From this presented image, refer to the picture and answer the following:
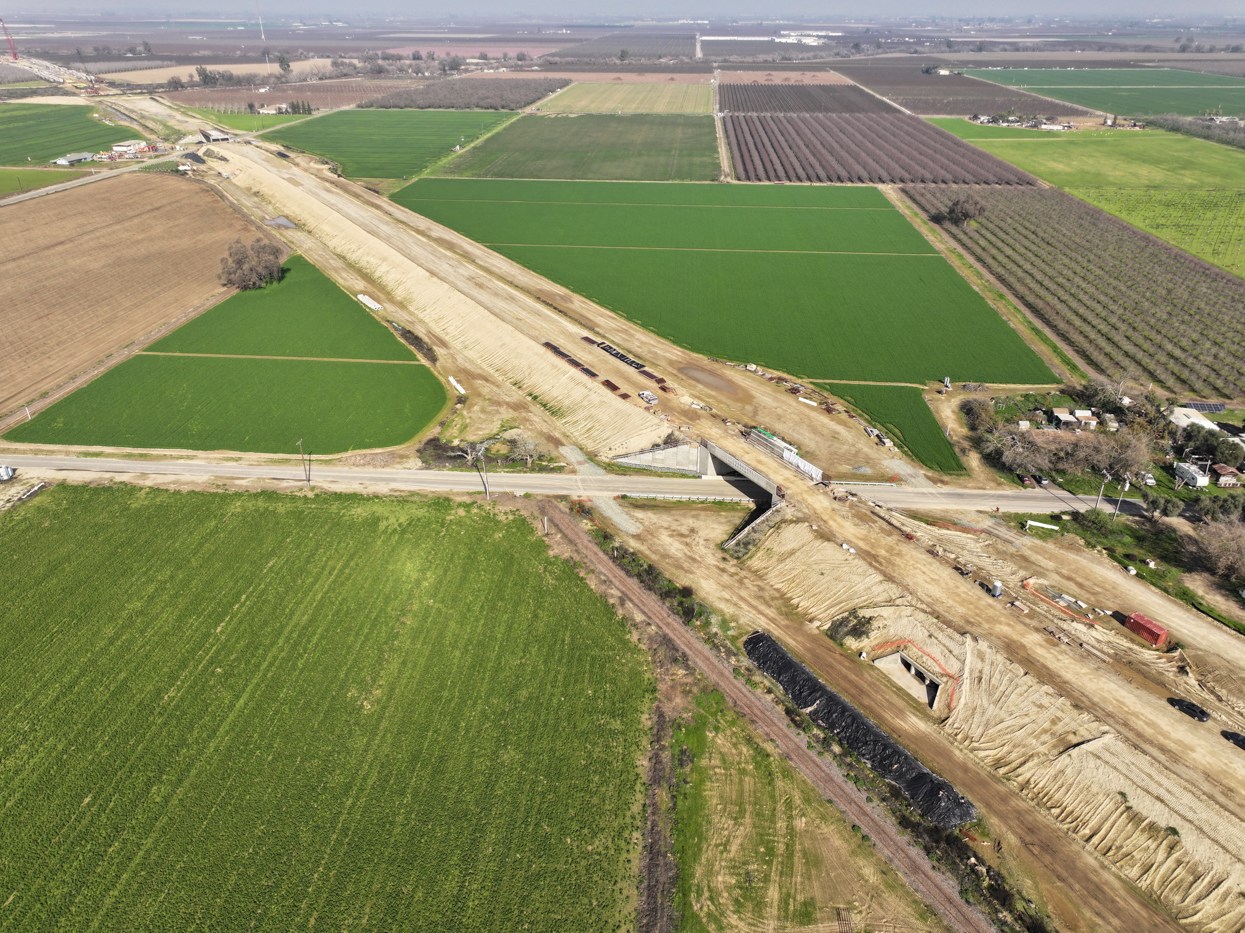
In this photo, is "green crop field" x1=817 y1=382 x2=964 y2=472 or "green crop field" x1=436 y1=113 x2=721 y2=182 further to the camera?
"green crop field" x1=436 y1=113 x2=721 y2=182

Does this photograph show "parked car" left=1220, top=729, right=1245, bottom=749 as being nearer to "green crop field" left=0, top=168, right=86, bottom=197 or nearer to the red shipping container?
the red shipping container

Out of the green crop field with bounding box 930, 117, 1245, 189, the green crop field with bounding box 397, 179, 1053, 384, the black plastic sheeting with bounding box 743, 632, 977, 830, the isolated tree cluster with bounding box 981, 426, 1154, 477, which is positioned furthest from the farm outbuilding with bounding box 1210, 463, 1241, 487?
the green crop field with bounding box 930, 117, 1245, 189

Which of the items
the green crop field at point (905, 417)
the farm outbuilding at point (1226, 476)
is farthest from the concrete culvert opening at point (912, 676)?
the farm outbuilding at point (1226, 476)

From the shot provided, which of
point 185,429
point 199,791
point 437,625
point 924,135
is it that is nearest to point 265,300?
point 185,429

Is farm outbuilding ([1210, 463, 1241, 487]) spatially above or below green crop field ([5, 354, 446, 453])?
below

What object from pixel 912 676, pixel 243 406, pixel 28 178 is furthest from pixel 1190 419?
pixel 28 178

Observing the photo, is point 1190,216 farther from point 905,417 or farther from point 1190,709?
point 1190,709
